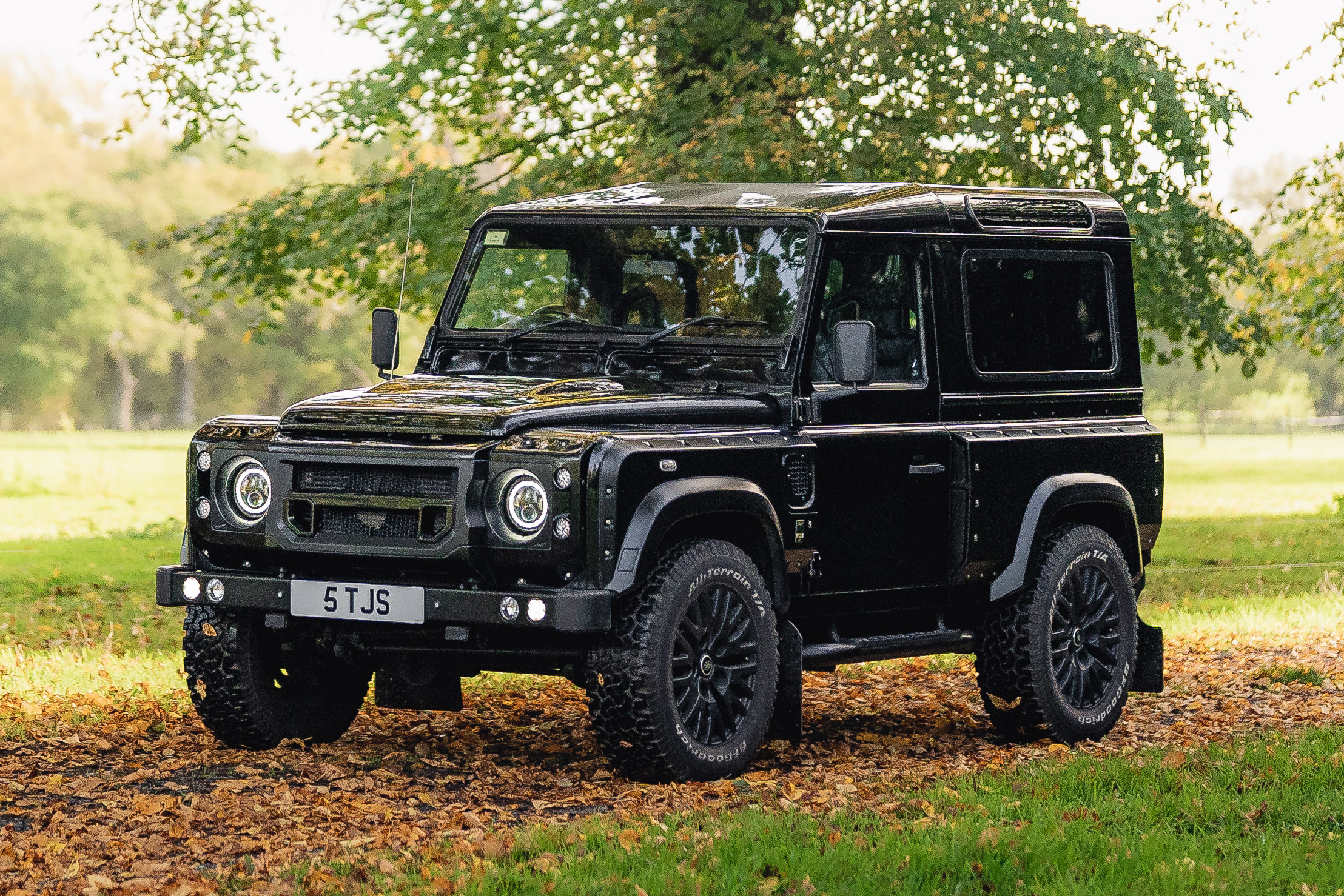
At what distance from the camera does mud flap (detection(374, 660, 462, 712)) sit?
7555mm

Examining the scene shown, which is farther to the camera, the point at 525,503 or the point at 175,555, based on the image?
the point at 175,555

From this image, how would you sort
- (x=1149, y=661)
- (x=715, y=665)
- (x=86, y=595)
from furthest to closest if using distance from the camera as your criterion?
(x=86, y=595), (x=1149, y=661), (x=715, y=665)

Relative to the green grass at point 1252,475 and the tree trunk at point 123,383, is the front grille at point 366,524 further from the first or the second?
the tree trunk at point 123,383

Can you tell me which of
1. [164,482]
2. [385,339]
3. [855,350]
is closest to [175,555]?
[385,339]

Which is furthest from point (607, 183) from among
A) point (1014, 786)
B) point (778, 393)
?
point (1014, 786)

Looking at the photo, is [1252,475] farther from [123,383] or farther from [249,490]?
[123,383]

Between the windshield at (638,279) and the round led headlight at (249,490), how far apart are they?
4.77 feet

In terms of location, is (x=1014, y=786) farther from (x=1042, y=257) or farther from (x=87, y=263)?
(x=87, y=263)

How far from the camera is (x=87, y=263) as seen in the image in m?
78.9

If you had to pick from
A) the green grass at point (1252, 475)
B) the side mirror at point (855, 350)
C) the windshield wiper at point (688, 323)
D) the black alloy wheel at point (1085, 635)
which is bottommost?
the green grass at point (1252, 475)

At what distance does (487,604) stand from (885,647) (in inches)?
80.9

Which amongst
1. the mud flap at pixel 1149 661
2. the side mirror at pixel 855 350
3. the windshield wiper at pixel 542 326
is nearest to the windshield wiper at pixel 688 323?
the windshield wiper at pixel 542 326

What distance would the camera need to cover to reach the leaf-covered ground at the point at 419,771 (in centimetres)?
607

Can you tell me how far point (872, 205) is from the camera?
8.29m
